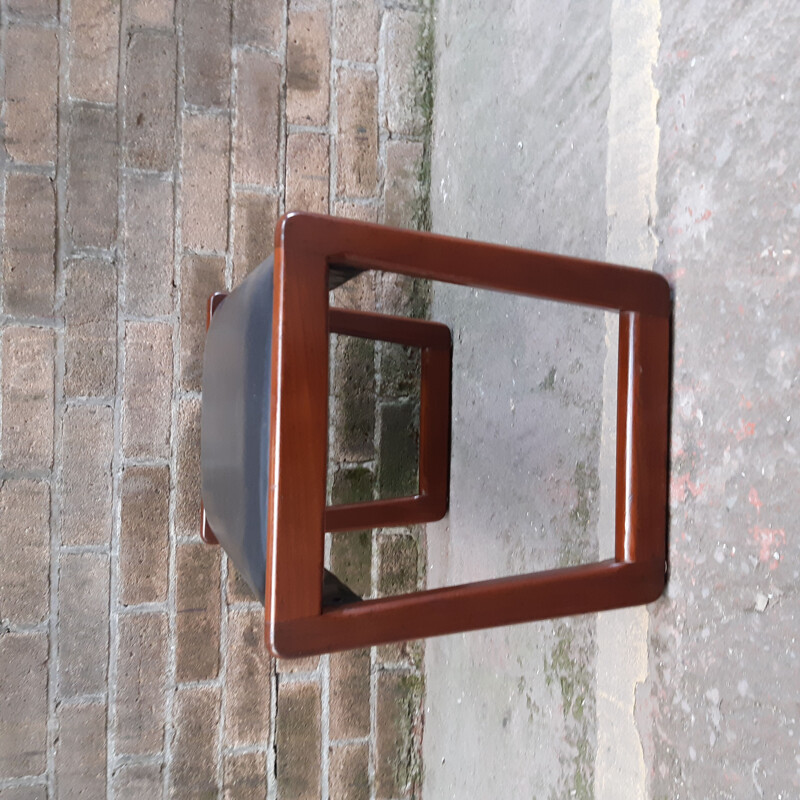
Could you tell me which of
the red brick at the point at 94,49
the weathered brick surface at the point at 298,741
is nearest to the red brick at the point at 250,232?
the red brick at the point at 94,49

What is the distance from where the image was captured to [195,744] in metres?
1.84

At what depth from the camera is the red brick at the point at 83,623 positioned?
175 cm

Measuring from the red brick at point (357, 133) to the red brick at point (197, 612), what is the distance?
3.32 ft

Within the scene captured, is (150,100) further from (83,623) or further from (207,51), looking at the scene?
(83,623)

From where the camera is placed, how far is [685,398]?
100cm

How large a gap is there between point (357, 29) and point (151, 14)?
0.52m

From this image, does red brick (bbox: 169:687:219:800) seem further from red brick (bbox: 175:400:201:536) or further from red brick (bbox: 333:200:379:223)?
red brick (bbox: 333:200:379:223)

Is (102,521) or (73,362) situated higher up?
(73,362)

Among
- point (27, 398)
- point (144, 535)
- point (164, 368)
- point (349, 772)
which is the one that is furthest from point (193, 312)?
point (349, 772)

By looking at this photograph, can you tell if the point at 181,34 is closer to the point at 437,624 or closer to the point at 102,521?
the point at 102,521

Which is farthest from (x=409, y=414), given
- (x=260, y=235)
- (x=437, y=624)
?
(x=437, y=624)

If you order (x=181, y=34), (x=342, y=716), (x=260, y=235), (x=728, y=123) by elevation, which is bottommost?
(x=342, y=716)

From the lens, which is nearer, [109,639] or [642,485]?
[642,485]

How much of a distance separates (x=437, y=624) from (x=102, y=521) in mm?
1164
